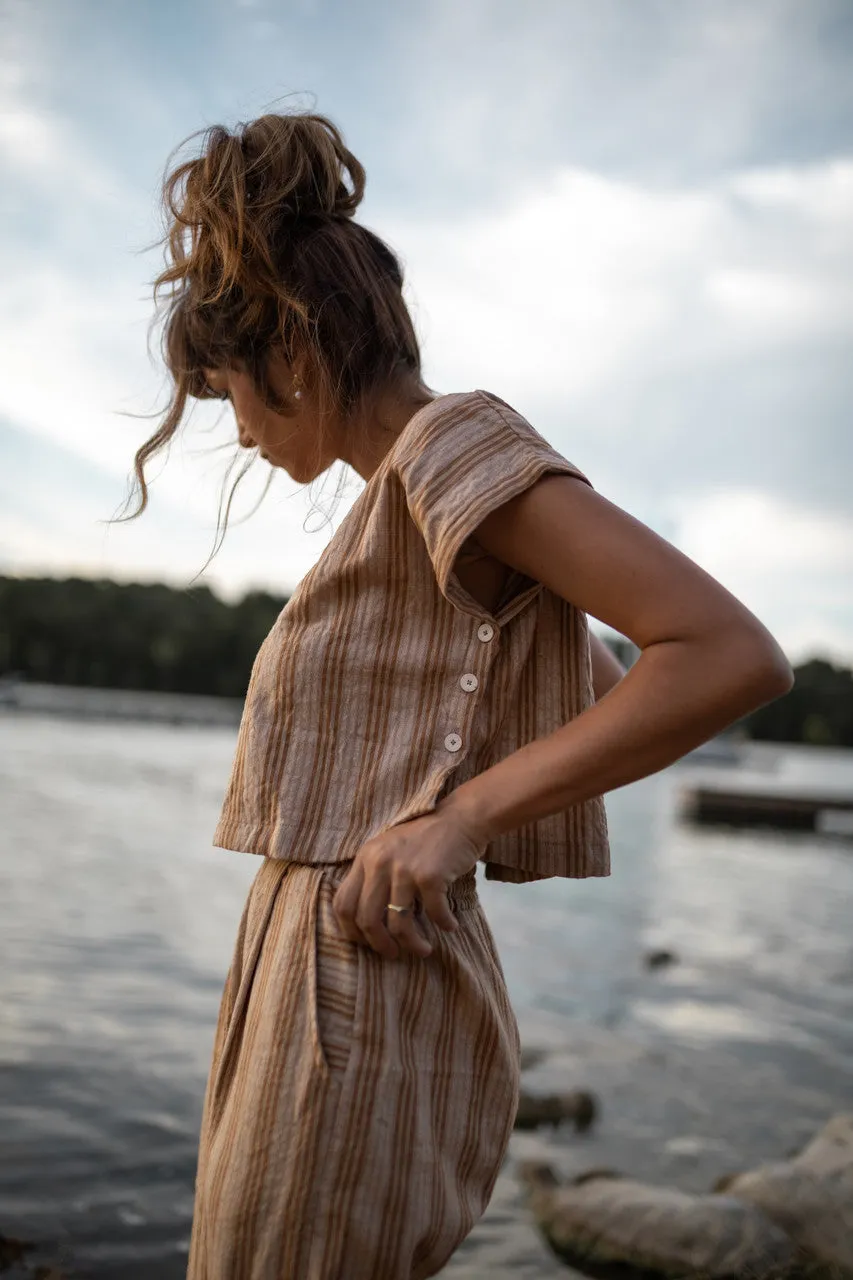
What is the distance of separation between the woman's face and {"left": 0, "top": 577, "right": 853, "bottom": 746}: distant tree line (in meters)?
74.0

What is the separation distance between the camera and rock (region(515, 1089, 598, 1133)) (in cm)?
584

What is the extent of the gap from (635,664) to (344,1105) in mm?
528

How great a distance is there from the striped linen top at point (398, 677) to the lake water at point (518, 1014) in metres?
3.60

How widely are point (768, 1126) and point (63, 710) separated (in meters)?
48.2

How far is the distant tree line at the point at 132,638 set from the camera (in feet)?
247

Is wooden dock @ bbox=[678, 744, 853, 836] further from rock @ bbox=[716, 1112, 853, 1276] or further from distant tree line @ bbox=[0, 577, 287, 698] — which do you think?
distant tree line @ bbox=[0, 577, 287, 698]

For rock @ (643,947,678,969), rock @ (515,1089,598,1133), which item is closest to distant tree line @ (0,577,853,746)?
rock @ (643,947,678,969)

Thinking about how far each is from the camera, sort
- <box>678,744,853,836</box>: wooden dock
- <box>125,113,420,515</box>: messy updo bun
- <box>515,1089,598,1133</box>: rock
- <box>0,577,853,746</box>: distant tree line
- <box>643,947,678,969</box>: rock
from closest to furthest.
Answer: <box>125,113,420,515</box>: messy updo bun < <box>515,1089,598,1133</box>: rock < <box>643,947,678,969</box>: rock < <box>678,744,853,836</box>: wooden dock < <box>0,577,853,746</box>: distant tree line

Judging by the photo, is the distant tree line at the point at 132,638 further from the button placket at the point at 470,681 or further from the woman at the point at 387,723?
the button placket at the point at 470,681

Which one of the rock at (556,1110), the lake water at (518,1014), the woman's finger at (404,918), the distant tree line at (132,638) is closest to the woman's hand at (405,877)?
the woman's finger at (404,918)

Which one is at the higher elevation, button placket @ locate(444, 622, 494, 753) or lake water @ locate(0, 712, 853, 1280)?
button placket @ locate(444, 622, 494, 753)

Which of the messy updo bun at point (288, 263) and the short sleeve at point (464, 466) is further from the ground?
the messy updo bun at point (288, 263)

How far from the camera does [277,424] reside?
146 centimetres

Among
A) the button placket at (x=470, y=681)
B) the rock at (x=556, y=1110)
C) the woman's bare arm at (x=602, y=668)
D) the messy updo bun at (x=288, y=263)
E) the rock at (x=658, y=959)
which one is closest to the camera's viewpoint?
the button placket at (x=470, y=681)
